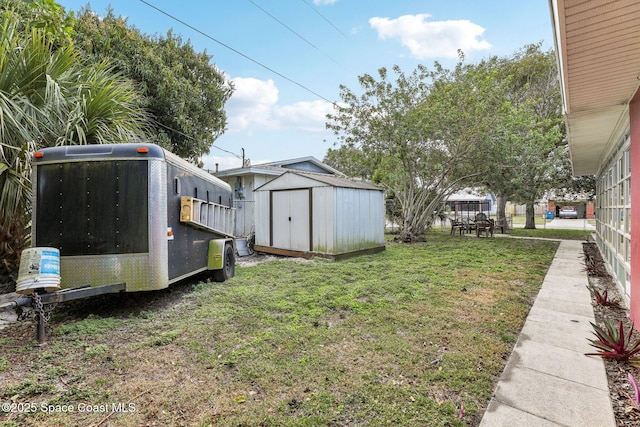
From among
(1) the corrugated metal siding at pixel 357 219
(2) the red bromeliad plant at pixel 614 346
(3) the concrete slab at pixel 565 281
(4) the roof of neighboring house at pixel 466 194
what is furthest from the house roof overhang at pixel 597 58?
(4) the roof of neighboring house at pixel 466 194

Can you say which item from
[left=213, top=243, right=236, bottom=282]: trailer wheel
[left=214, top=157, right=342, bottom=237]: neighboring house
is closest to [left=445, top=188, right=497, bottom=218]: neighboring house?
[left=214, top=157, right=342, bottom=237]: neighboring house

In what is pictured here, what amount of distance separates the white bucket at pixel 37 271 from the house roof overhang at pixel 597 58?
14.8 ft

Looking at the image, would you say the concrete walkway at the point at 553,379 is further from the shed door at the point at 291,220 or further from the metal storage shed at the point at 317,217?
the shed door at the point at 291,220

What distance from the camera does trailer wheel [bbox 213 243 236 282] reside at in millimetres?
5504

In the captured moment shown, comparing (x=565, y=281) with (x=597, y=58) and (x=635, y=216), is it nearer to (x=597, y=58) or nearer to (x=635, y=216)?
(x=635, y=216)

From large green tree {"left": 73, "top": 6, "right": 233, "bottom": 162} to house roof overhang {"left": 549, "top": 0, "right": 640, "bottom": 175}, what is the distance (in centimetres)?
876

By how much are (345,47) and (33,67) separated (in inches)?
389

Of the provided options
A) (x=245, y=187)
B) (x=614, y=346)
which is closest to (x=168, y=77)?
(x=245, y=187)

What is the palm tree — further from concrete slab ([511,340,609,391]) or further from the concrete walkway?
concrete slab ([511,340,609,391])

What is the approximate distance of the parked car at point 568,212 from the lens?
1156 inches

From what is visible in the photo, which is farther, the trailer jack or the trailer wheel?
the trailer wheel

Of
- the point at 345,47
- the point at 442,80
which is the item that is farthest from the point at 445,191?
the point at 345,47

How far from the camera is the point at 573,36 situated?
2.37 m

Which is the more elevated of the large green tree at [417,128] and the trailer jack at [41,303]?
the large green tree at [417,128]
